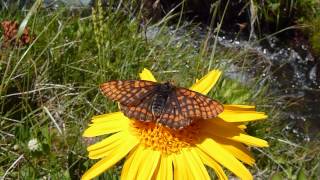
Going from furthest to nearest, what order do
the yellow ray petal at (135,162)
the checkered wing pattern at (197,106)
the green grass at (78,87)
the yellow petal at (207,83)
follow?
the green grass at (78,87), the yellow petal at (207,83), the yellow ray petal at (135,162), the checkered wing pattern at (197,106)

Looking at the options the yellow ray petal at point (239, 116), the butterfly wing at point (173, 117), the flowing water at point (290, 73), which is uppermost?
the butterfly wing at point (173, 117)

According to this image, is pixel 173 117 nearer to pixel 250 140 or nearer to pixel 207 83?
pixel 250 140

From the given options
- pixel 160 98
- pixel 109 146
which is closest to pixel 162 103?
pixel 160 98

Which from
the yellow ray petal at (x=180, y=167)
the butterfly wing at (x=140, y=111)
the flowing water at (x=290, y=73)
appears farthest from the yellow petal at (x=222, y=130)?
the flowing water at (x=290, y=73)

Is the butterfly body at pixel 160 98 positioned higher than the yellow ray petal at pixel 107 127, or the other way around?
the butterfly body at pixel 160 98

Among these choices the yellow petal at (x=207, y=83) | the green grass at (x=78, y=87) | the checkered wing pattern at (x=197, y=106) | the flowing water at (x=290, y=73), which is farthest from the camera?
the flowing water at (x=290, y=73)

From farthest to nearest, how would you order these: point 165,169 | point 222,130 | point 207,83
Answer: point 207,83 → point 222,130 → point 165,169

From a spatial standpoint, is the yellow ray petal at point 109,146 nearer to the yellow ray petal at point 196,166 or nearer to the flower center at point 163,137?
the flower center at point 163,137
